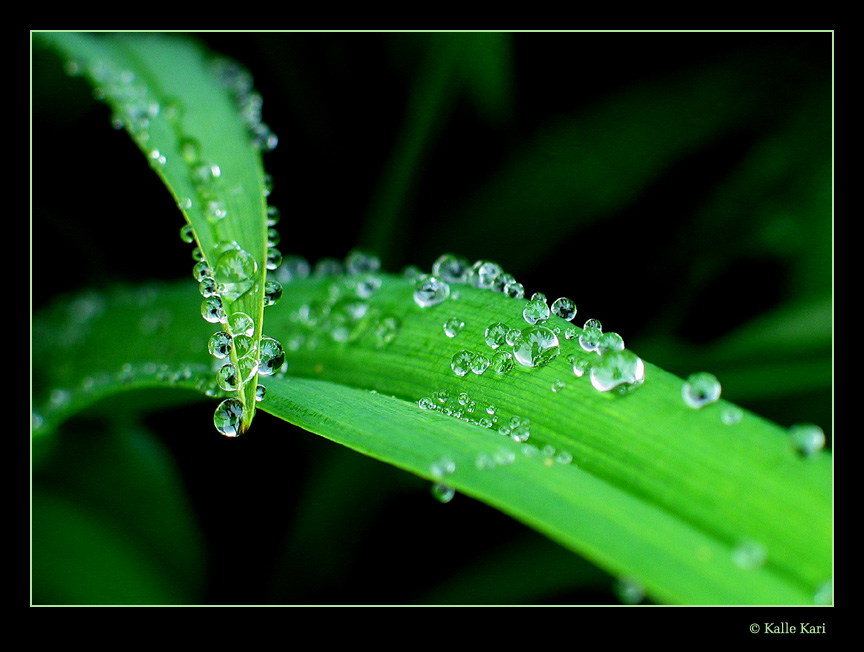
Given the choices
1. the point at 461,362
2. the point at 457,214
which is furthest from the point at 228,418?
the point at 457,214

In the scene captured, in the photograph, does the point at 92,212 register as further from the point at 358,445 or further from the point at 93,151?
the point at 358,445

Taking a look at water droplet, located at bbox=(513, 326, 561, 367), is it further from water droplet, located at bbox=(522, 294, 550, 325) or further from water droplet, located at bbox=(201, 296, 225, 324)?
water droplet, located at bbox=(201, 296, 225, 324)

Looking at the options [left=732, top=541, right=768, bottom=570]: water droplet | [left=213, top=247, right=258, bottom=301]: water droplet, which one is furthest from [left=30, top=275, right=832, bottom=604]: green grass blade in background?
[left=213, top=247, right=258, bottom=301]: water droplet

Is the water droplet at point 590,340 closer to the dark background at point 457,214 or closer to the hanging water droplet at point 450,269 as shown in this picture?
the hanging water droplet at point 450,269

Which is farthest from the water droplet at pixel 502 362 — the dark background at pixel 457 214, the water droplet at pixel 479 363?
the dark background at pixel 457 214

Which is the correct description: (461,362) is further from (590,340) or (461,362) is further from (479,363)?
(590,340)

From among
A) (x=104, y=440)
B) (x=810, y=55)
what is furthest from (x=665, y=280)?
(x=104, y=440)
